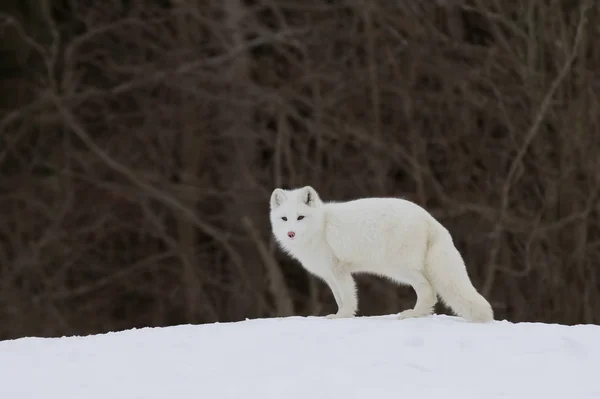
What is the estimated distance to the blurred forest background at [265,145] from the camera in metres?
14.4

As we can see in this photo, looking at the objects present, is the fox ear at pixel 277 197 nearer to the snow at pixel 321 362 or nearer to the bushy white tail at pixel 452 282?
the snow at pixel 321 362

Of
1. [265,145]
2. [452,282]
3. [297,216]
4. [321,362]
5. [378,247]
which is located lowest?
[321,362]

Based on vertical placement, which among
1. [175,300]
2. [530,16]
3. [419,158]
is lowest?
[175,300]

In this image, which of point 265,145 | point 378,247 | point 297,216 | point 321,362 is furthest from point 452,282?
point 265,145

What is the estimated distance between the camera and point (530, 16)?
14828 mm

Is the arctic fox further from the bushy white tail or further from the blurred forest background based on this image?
the blurred forest background

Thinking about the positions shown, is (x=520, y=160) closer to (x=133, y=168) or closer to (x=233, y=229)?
(x=233, y=229)

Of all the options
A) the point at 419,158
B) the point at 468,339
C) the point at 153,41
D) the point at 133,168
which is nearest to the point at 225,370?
the point at 468,339

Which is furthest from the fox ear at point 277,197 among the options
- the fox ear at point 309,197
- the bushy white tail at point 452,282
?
the bushy white tail at point 452,282

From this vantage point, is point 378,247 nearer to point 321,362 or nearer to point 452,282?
Answer: point 452,282

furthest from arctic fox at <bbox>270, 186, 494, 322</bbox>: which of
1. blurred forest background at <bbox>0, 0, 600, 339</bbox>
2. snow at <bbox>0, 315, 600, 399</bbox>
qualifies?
blurred forest background at <bbox>0, 0, 600, 339</bbox>

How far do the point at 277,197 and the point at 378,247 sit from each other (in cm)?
93

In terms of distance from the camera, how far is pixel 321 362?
5711mm

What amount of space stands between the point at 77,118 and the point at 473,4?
273 inches
